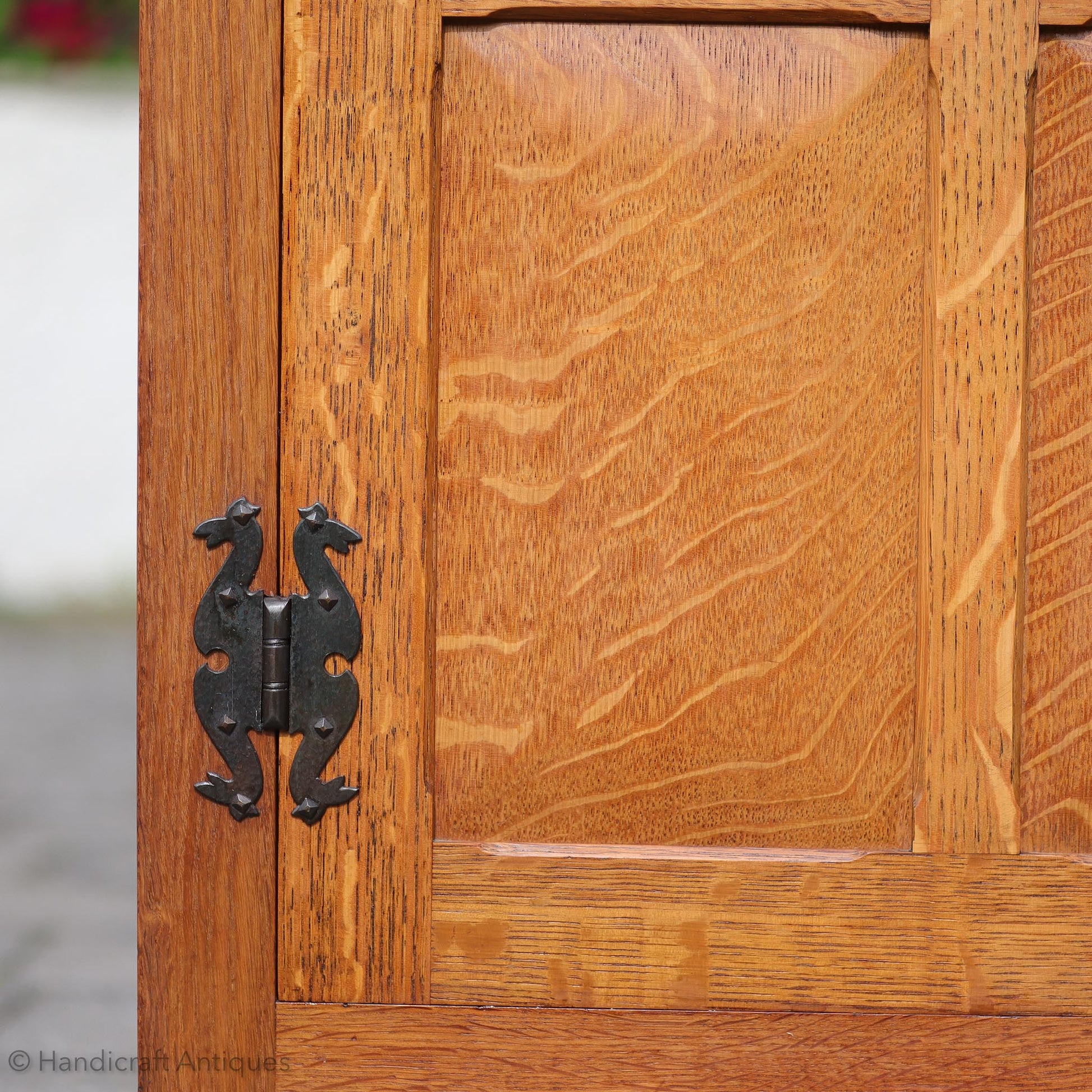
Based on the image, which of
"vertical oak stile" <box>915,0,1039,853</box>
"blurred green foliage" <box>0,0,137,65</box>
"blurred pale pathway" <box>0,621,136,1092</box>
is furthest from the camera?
"blurred green foliage" <box>0,0,137,65</box>

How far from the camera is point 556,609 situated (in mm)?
453

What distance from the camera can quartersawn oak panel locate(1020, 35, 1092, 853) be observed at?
1.45 ft

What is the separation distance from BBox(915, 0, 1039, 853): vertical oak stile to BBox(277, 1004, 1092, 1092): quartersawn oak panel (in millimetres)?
83

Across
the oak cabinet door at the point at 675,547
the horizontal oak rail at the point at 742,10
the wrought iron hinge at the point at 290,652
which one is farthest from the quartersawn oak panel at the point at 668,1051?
the horizontal oak rail at the point at 742,10

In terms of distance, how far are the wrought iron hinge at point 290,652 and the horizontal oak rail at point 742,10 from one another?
22 cm

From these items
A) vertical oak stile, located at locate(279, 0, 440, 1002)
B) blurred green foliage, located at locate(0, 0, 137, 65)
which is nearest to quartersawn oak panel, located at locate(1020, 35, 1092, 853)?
vertical oak stile, located at locate(279, 0, 440, 1002)

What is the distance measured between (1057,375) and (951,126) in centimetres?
11

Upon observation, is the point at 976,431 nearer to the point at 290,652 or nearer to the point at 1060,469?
the point at 1060,469

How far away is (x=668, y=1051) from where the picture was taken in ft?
1.47

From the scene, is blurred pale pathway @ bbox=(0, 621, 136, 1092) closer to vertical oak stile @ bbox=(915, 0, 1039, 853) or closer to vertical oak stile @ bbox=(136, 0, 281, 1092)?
vertical oak stile @ bbox=(136, 0, 281, 1092)

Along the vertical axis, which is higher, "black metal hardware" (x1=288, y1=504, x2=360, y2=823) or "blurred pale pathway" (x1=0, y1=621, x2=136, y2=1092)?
"black metal hardware" (x1=288, y1=504, x2=360, y2=823)

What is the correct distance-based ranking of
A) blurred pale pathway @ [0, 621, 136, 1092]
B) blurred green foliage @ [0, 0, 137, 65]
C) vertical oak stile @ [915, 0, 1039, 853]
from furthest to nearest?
1. blurred green foliage @ [0, 0, 137, 65]
2. blurred pale pathway @ [0, 621, 136, 1092]
3. vertical oak stile @ [915, 0, 1039, 853]

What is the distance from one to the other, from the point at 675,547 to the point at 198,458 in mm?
205

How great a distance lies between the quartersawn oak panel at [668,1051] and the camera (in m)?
0.44
